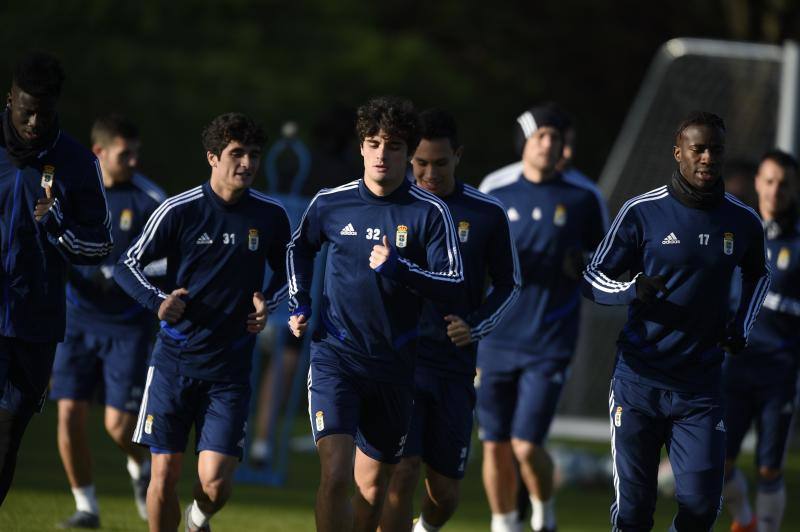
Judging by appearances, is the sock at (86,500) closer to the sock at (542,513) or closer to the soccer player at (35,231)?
the soccer player at (35,231)

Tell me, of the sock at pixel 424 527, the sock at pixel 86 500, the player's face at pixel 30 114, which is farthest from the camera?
the sock at pixel 86 500

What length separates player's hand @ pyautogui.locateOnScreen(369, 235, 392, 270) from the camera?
724 cm

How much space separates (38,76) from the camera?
7.21 m

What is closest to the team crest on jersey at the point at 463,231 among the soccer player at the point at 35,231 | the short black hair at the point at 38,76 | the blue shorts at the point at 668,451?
the blue shorts at the point at 668,451

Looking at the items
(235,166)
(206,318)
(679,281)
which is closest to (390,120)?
(235,166)

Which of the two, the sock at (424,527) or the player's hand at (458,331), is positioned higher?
the player's hand at (458,331)

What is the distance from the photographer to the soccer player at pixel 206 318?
8.03 m

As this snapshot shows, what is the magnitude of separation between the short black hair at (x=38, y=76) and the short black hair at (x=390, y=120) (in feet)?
4.81

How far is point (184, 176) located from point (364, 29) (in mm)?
4602

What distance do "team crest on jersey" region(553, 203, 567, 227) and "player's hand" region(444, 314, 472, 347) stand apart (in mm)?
2483

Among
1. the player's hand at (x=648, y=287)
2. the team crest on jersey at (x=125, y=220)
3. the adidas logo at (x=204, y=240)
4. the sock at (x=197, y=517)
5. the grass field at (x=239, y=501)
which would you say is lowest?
the grass field at (x=239, y=501)

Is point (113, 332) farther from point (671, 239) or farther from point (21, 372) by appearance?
point (671, 239)

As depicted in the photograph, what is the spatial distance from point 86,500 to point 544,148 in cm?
368

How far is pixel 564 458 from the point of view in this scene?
1344 cm
